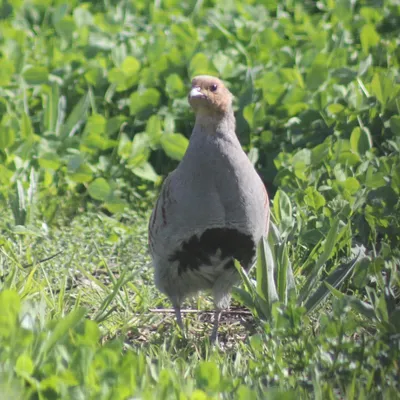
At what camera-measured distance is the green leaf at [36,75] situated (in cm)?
631

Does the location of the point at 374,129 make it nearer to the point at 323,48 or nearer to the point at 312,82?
the point at 312,82

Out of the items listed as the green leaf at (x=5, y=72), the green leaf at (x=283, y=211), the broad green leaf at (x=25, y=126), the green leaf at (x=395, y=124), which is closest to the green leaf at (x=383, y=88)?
the green leaf at (x=395, y=124)

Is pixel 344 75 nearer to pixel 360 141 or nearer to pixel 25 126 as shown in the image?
pixel 360 141

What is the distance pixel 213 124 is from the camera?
160 inches

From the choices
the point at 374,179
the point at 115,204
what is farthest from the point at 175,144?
the point at 374,179

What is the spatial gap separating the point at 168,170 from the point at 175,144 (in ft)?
1.80

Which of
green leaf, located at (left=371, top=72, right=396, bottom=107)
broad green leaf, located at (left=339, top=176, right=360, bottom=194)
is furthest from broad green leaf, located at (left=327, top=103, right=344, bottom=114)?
broad green leaf, located at (left=339, top=176, right=360, bottom=194)

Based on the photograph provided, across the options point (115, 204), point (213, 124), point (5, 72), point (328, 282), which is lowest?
point (115, 204)

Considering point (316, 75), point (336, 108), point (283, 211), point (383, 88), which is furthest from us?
point (316, 75)

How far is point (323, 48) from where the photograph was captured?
6781 millimetres

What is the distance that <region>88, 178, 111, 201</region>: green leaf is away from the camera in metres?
5.72

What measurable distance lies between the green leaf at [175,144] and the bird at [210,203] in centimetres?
156

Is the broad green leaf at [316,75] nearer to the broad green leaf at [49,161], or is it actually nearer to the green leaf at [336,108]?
the green leaf at [336,108]

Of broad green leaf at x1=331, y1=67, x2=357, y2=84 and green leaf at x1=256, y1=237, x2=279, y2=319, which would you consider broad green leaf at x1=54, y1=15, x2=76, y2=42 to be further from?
green leaf at x1=256, y1=237, x2=279, y2=319
